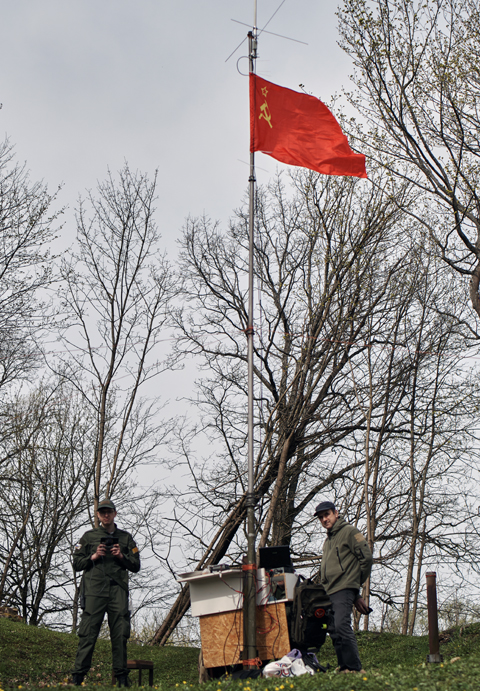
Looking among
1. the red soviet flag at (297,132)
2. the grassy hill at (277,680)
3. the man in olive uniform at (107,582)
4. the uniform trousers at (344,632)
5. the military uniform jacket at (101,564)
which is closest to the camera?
the grassy hill at (277,680)

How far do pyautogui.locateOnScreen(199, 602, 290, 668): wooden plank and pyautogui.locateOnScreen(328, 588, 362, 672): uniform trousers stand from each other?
2.79ft

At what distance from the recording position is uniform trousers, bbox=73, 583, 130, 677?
6.25m

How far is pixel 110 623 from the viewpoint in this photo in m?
6.60

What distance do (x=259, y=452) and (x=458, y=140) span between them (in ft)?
29.1

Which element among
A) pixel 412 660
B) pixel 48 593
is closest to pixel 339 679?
pixel 412 660

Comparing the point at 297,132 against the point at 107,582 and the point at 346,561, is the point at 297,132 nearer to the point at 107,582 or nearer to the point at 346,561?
the point at 346,561

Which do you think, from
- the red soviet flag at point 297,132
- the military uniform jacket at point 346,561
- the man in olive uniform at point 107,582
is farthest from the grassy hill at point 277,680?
the red soviet flag at point 297,132

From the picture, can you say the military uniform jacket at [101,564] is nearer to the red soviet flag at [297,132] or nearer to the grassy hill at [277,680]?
the grassy hill at [277,680]

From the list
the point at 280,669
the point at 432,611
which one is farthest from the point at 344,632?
the point at 432,611

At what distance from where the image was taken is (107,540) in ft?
21.6

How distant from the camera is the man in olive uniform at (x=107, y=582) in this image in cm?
637

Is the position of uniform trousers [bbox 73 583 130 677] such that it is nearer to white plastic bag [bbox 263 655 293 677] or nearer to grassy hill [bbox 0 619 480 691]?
grassy hill [bbox 0 619 480 691]

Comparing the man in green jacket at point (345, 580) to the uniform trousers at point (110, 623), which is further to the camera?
the uniform trousers at point (110, 623)

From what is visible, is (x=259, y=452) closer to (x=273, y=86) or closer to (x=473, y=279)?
(x=473, y=279)
